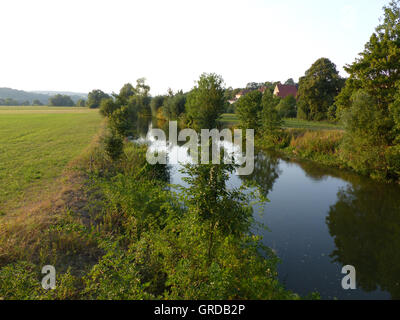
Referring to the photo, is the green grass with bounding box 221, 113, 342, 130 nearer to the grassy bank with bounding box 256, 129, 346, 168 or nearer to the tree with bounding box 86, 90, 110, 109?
the grassy bank with bounding box 256, 129, 346, 168

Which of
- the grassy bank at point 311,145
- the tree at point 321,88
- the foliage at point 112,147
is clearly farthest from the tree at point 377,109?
the tree at point 321,88

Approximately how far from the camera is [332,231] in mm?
8672

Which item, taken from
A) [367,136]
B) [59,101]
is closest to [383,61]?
[367,136]

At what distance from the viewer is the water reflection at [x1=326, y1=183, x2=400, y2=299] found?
6203 millimetres

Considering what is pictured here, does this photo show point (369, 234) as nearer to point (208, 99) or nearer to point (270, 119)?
point (270, 119)

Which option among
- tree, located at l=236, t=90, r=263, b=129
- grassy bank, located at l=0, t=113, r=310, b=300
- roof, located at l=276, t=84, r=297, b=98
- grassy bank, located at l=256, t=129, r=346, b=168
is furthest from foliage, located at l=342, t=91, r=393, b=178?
roof, located at l=276, t=84, r=297, b=98

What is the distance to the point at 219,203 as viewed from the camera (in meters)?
4.45

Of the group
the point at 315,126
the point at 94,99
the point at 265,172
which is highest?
the point at 94,99

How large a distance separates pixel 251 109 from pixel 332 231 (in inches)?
798

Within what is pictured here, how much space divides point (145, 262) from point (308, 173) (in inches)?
563

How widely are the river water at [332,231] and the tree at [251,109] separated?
43.6ft

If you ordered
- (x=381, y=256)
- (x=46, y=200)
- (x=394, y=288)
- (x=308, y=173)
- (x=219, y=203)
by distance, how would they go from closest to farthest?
(x=219, y=203), (x=394, y=288), (x=381, y=256), (x=46, y=200), (x=308, y=173)

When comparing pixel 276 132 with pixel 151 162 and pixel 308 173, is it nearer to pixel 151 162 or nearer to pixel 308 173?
pixel 308 173
